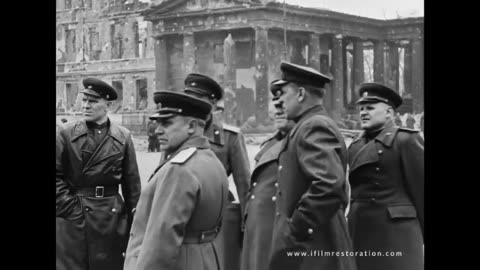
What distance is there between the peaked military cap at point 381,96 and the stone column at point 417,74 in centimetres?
22

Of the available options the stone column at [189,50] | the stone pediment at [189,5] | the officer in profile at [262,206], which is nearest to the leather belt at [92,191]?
the officer in profile at [262,206]

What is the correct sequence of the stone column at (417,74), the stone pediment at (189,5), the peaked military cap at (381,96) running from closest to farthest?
the peaked military cap at (381,96)
the stone column at (417,74)
the stone pediment at (189,5)

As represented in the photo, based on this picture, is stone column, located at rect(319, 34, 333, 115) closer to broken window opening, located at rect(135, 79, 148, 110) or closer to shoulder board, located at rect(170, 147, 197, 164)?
broken window opening, located at rect(135, 79, 148, 110)

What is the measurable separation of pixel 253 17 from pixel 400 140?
476cm

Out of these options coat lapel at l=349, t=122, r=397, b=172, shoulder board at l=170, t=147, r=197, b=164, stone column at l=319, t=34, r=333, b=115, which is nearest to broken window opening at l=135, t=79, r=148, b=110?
stone column at l=319, t=34, r=333, b=115

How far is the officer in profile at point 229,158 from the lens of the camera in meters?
6.35

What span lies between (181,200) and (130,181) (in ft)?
7.85

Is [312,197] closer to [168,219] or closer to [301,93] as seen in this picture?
[301,93]

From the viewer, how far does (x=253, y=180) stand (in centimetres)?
590

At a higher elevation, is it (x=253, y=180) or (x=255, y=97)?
(x=255, y=97)

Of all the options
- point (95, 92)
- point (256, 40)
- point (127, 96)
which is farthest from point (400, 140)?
point (256, 40)

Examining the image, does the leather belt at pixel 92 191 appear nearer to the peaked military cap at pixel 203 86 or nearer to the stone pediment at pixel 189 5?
the peaked military cap at pixel 203 86

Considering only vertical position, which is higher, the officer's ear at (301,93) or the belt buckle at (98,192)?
the officer's ear at (301,93)
